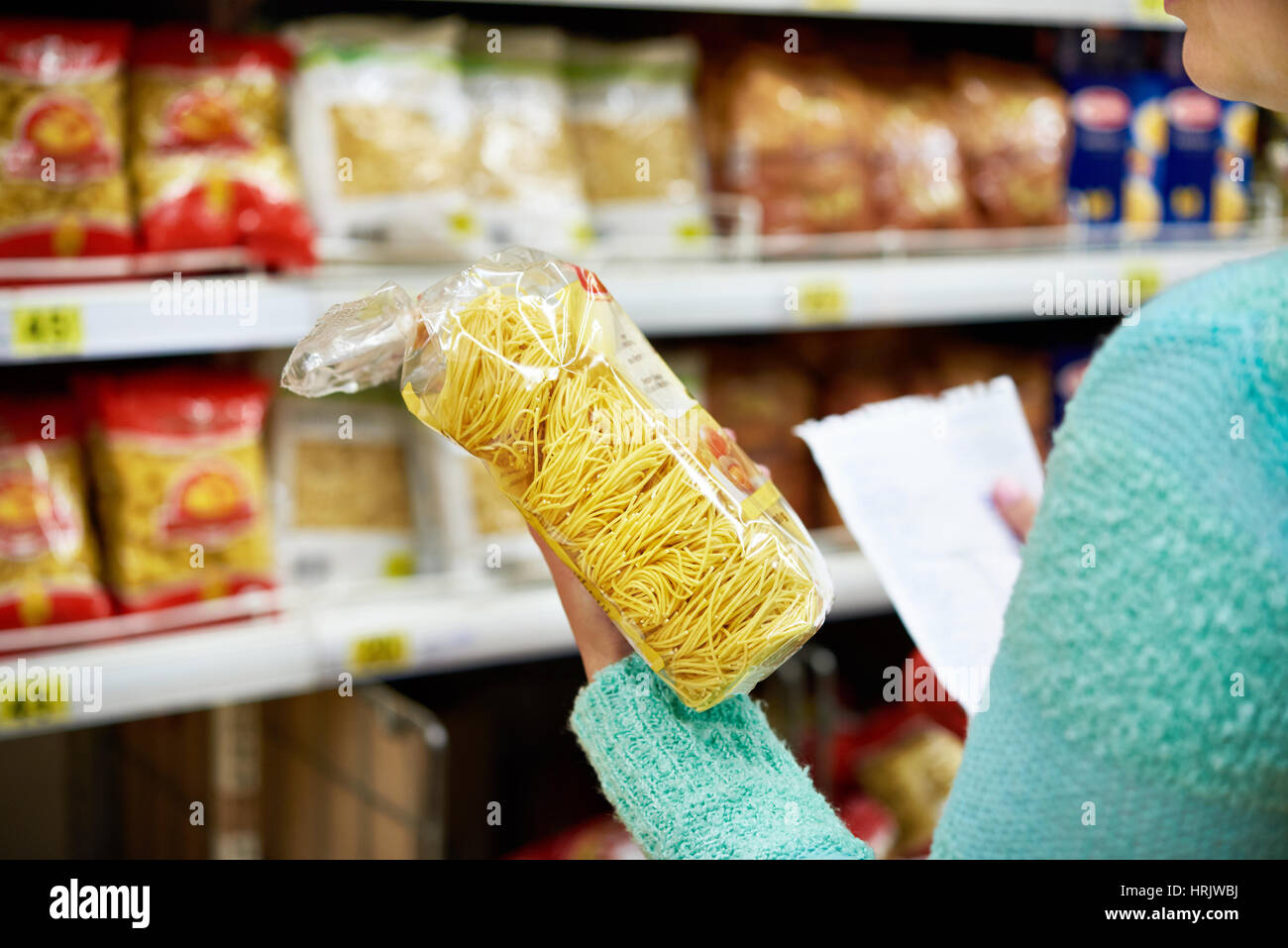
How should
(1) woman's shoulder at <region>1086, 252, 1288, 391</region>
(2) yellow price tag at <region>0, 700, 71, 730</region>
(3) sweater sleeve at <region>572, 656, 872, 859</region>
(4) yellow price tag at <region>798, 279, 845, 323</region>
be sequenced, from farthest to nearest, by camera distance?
(4) yellow price tag at <region>798, 279, 845, 323</region>, (2) yellow price tag at <region>0, 700, 71, 730</region>, (3) sweater sleeve at <region>572, 656, 872, 859</region>, (1) woman's shoulder at <region>1086, 252, 1288, 391</region>

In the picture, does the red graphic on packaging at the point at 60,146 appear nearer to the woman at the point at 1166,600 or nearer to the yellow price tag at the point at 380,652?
the yellow price tag at the point at 380,652

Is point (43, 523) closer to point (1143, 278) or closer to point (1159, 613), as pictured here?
point (1159, 613)

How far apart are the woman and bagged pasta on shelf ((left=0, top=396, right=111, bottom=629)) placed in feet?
3.39

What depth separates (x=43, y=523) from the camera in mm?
1376

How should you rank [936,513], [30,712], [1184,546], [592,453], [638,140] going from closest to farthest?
1. [1184,546]
2. [592,453]
3. [936,513]
4. [30,712]
5. [638,140]

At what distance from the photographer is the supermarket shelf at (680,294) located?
50.8 inches

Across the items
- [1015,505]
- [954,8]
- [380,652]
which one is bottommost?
[380,652]

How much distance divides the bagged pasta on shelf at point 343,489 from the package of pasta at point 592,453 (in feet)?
3.24

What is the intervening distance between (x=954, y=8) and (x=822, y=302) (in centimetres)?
48

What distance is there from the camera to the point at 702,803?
2.02ft

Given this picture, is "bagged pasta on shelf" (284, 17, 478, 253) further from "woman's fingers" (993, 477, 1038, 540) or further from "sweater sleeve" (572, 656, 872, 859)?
"sweater sleeve" (572, 656, 872, 859)

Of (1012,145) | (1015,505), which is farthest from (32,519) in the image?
(1012,145)

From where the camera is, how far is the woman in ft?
1.64

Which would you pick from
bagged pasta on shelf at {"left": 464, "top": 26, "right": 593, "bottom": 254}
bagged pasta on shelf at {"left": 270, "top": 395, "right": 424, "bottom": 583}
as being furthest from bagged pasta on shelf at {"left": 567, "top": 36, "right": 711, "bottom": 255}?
bagged pasta on shelf at {"left": 270, "top": 395, "right": 424, "bottom": 583}
